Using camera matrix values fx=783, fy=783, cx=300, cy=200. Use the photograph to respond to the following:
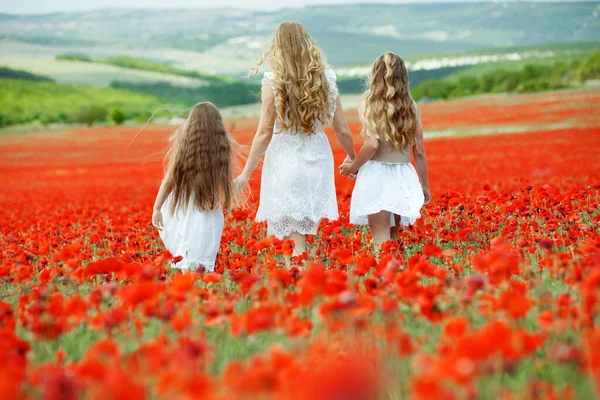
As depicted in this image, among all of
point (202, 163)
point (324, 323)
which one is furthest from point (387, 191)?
point (324, 323)

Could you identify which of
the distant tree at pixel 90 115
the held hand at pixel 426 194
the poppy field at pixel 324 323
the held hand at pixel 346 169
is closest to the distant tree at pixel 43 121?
the distant tree at pixel 90 115

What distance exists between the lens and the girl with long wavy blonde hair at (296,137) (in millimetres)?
5867

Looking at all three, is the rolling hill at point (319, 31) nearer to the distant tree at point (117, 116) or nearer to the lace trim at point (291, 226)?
the distant tree at point (117, 116)

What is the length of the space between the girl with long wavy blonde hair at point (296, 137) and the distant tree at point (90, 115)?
46.2m

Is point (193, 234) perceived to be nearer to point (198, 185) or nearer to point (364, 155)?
point (198, 185)

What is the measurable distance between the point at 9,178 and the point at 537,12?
10397 cm

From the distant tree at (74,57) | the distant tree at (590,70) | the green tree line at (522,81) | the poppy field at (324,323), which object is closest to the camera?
the poppy field at (324,323)

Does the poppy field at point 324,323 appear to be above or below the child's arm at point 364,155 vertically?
below

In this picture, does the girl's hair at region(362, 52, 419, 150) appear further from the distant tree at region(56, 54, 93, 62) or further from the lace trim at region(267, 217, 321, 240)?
the distant tree at region(56, 54, 93, 62)

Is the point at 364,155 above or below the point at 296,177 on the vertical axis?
above

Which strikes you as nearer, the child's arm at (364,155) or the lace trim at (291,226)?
the lace trim at (291,226)

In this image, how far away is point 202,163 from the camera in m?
5.78

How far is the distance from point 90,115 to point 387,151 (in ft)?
156

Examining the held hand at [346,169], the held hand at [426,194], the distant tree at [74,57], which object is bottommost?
the held hand at [426,194]
